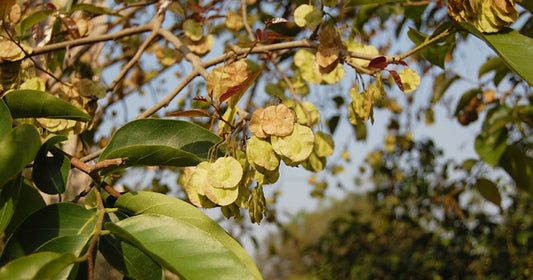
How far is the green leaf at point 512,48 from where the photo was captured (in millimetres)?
726

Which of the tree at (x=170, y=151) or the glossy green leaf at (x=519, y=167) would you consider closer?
the tree at (x=170, y=151)

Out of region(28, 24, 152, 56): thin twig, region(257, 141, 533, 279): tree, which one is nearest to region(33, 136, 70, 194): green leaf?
region(28, 24, 152, 56): thin twig

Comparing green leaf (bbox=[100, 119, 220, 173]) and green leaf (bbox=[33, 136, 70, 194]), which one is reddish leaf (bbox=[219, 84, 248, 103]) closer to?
green leaf (bbox=[100, 119, 220, 173])

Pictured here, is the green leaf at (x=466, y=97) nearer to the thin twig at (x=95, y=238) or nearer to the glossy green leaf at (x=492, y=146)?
the glossy green leaf at (x=492, y=146)

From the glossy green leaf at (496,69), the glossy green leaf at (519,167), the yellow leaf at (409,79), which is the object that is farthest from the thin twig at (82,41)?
the glossy green leaf at (519,167)

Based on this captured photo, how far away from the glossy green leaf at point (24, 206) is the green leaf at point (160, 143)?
0.13 meters

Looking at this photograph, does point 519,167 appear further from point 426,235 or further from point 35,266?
point 426,235

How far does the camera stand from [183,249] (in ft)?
1.77

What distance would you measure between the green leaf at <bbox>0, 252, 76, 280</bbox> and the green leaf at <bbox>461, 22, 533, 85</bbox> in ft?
2.21

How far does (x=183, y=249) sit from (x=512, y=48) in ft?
1.98

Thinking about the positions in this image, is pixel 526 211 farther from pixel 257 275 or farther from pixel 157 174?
pixel 257 275

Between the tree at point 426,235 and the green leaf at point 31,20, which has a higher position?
the green leaf at point 31,20

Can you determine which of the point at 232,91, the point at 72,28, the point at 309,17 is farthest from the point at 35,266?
the point at 72,28

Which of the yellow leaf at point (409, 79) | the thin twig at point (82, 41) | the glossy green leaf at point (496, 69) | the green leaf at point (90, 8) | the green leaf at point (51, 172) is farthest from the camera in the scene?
the glossy green leaf at point (496, 69)
